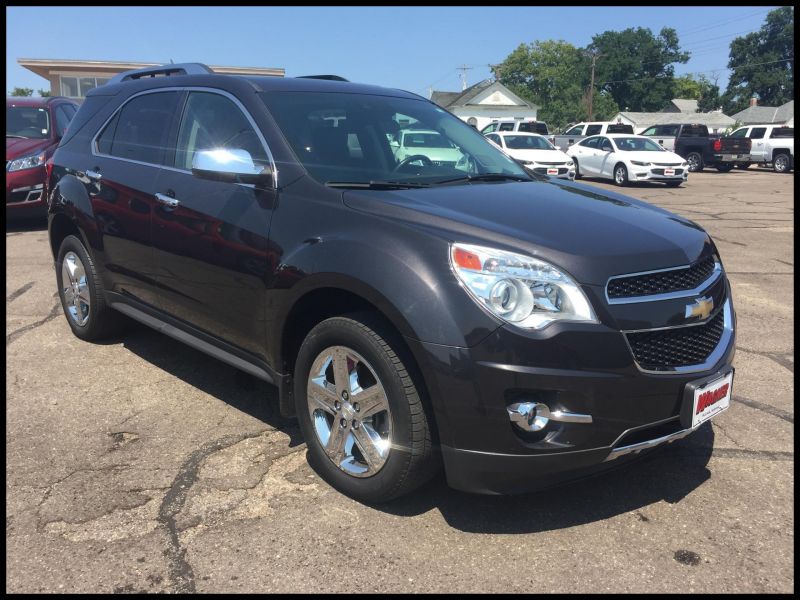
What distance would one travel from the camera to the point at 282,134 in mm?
3457

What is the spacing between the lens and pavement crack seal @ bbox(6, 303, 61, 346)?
5414 millimetres

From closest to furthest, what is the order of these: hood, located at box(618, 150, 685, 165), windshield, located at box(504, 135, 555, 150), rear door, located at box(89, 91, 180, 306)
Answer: rear door, located at box(89, 91, 180, 306) < windshield, located at box(504, 135, 555, 150) < hood, located at box(618, 150, 685, 165)

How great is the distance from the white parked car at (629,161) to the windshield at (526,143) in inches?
84.4

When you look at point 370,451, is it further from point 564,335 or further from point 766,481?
point 766,481

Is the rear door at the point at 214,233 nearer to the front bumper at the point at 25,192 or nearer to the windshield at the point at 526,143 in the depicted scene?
the front bumper at the point at 25,192

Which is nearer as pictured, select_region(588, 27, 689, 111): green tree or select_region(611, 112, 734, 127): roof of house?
select_region(611, 112, 734, 127): roof of house

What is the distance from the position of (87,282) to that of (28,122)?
743cm

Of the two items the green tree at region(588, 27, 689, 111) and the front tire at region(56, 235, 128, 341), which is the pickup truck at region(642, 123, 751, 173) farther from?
the green tree at region(588, 27, 689, 111)

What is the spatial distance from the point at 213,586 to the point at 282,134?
2081 millimetres

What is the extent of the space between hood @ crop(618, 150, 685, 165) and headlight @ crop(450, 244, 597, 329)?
18593 mm

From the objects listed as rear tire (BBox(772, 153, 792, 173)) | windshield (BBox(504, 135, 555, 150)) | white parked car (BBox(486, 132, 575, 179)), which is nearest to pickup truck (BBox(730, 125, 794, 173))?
rear tire (BBox(772, 153, 792, 173))

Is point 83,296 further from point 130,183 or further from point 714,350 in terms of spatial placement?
point 714,350

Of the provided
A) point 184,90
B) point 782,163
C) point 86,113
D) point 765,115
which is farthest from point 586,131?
point 765,115

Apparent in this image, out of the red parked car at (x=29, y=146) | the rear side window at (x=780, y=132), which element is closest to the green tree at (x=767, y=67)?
the rear side window at (x=780, y=132)
